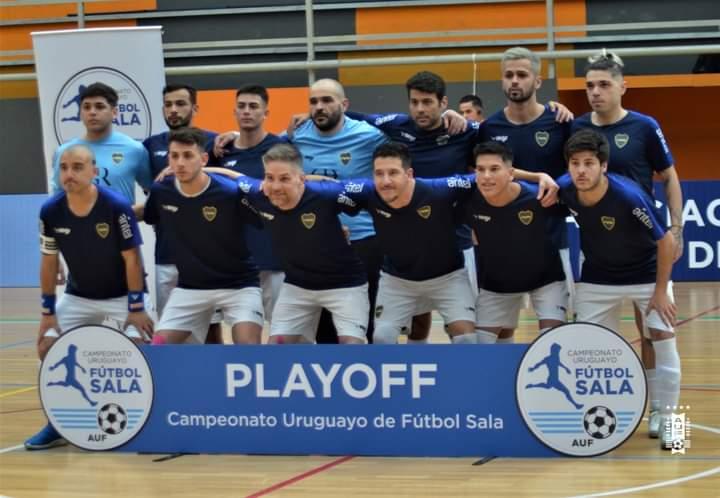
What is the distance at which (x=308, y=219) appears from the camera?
730 cm

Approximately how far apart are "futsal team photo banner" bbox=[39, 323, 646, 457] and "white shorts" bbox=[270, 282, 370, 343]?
70cm

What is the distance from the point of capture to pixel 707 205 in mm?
14500

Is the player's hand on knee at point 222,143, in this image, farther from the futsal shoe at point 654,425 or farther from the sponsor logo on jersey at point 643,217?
the futsal shoe at point 654,425

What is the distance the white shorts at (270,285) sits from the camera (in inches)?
327

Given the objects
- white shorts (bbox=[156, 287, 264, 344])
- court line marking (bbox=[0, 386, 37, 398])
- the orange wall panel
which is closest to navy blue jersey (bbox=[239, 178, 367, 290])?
white shorts (bbox=[156, 287, 264, 344])

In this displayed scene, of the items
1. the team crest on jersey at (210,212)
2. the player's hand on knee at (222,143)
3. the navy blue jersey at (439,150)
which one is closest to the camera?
the team crest on jersey at (210,212)

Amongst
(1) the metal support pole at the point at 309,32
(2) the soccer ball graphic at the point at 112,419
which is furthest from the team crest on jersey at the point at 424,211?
(1) the metal support pole at the point at 309,32

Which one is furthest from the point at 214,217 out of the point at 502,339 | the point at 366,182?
the point at 502,339

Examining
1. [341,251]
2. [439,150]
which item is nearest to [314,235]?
[341,251]

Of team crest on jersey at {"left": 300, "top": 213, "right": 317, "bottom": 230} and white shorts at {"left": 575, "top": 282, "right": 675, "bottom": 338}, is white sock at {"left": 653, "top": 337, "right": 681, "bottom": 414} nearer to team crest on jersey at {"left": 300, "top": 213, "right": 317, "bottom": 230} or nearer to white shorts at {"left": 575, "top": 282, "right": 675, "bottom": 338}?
white shorts at {"left": 575, "top": 282, "right": 675, "bottom": 338}

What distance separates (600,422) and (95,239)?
3.15 metres

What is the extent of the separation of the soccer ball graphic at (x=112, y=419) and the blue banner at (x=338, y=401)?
0.40 ft

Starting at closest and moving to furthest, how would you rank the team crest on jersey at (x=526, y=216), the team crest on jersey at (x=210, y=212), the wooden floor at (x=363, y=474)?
the wooden floor at (x=363, y=474), the team crest on jersey at (x=526, y=216), the team crest on jersey at (x=210, y=212)

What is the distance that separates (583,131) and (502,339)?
1.78m
